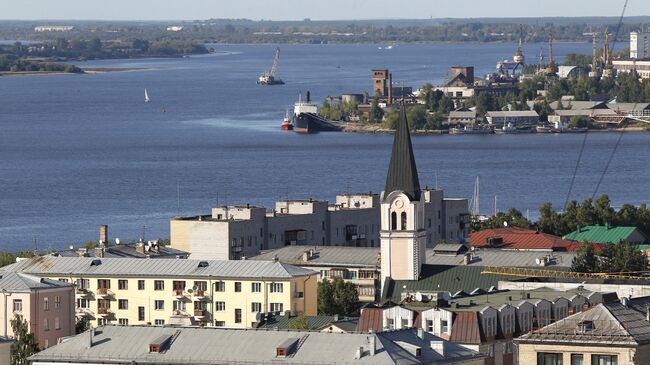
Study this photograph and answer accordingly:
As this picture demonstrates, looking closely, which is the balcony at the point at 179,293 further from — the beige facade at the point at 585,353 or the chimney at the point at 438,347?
the beige facade at the point at 585,353

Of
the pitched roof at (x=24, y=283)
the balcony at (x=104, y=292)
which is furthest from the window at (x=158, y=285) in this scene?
the pitched roof at (x=24, y=283)

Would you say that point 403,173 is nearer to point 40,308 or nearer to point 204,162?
point 40,308

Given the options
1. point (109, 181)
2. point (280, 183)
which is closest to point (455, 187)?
point (280, 183)

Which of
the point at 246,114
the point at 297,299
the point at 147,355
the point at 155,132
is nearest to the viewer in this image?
the point at 147,355

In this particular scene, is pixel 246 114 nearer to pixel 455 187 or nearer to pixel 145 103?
pixel 145 103

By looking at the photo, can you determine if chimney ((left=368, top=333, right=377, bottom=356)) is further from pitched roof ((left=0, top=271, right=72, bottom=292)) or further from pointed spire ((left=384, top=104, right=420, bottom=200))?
pointed spire ((left=384, top=104, right=420, bottom=200))

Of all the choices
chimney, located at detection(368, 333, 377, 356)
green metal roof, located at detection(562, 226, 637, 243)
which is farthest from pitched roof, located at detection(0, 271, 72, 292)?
green metal roof, located at detection(562, 226, 637, 243)

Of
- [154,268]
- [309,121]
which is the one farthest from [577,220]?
[309,121]
